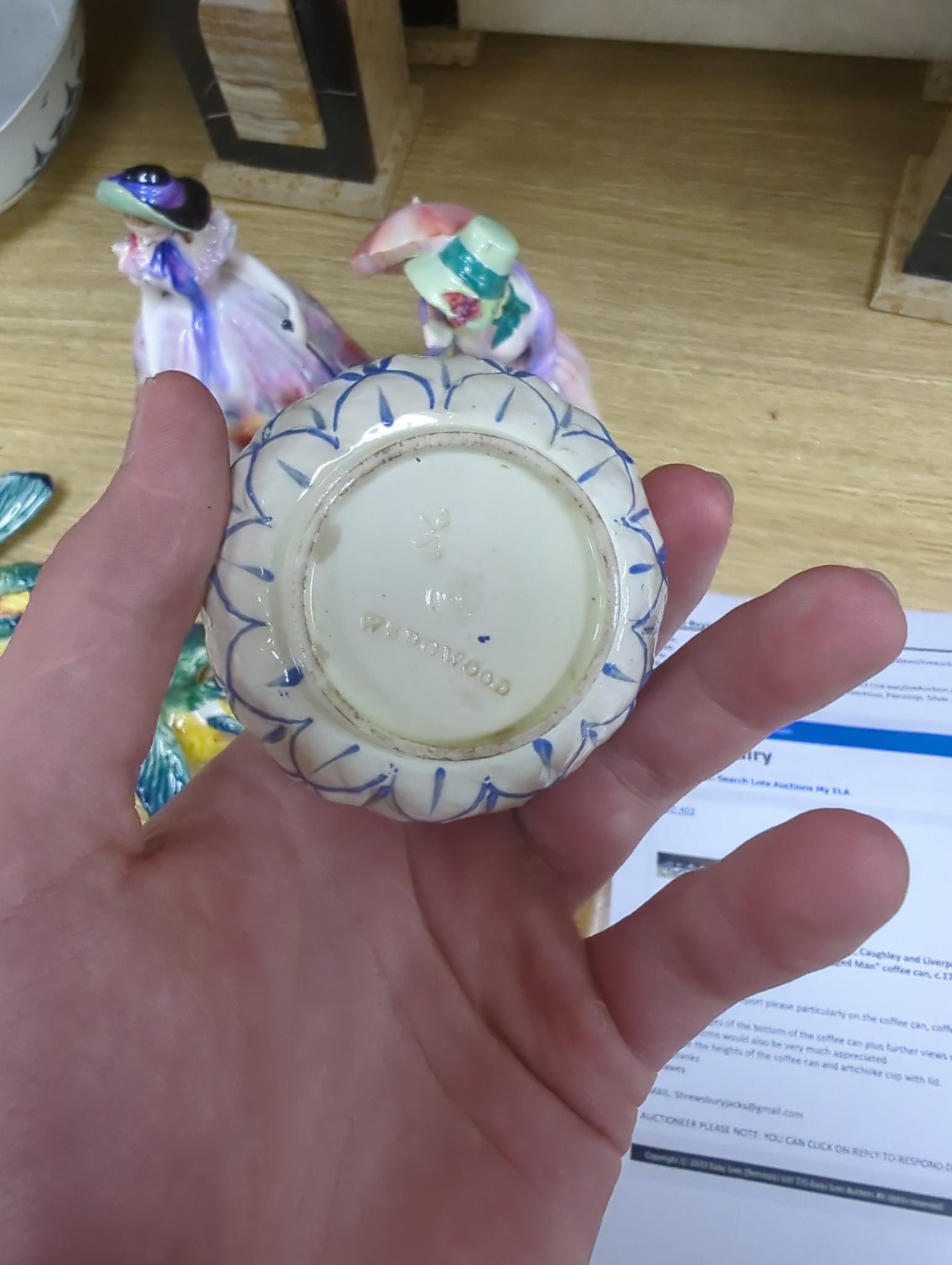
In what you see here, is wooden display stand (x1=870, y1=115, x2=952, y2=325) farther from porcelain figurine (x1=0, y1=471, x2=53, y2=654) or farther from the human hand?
porcelain figurine (x1=0, y1=471, x2=53, y2=654)

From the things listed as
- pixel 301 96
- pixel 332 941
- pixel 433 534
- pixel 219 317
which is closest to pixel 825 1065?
pixel 332 941

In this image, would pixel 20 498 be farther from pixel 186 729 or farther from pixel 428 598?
pixel 428 598

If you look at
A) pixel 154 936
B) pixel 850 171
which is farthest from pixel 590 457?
pixel 850 171

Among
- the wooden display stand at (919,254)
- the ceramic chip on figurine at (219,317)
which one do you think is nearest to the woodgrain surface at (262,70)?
the ceramic chip on figurine at (219,317)

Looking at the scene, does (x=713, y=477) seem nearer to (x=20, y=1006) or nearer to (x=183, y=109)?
(x=20, y=1006)

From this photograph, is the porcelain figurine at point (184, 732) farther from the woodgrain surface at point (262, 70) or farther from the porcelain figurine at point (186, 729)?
the woodgrain surface at point (262, 70)
